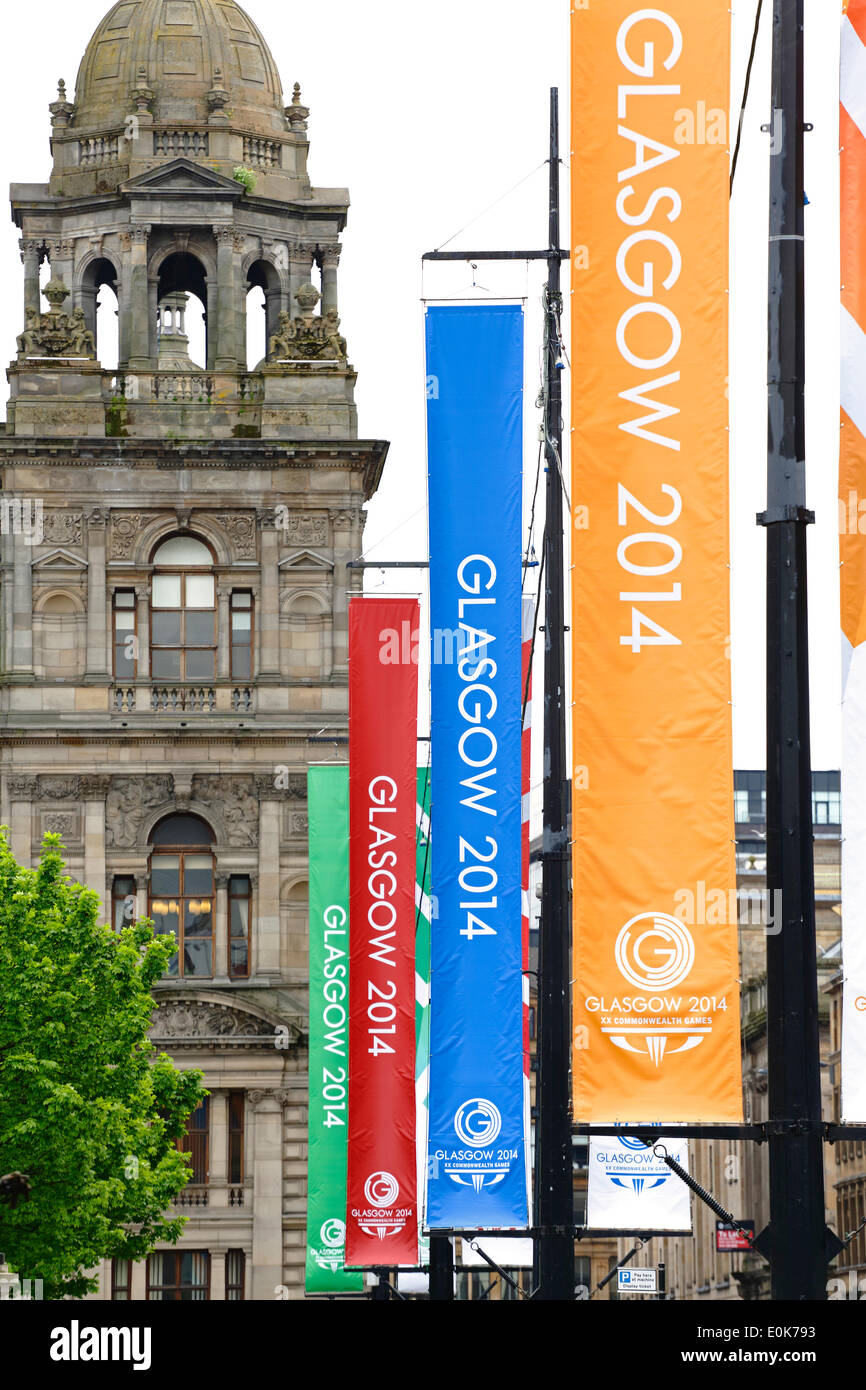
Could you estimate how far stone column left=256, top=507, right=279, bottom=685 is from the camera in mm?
66562

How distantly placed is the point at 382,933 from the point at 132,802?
103 feet

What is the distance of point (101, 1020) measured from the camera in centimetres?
4772

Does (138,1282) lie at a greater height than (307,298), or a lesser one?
lesser

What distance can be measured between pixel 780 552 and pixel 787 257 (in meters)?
1.75

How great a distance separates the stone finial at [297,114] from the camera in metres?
72.3

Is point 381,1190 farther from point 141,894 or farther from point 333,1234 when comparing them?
point 141,894

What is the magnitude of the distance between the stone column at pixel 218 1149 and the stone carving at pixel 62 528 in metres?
13.5

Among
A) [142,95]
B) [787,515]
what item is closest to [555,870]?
[787,515]

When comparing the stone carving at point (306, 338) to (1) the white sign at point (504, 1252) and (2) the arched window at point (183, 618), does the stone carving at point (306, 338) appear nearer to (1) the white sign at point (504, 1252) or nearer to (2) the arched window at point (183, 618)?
(2) the arched window at point (183, 618)

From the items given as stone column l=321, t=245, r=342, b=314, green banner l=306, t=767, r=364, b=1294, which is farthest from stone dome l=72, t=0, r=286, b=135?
green banner l=306, t=767, r=364, b=1294

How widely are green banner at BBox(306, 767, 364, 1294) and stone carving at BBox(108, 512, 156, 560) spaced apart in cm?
2155

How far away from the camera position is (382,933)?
1388 inches
